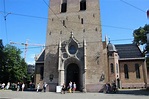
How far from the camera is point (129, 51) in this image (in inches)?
1800

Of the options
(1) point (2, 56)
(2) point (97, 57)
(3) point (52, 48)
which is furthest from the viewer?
(1) point (2, 56)

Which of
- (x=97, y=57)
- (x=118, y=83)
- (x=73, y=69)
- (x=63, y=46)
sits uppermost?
(x=63, y=46)

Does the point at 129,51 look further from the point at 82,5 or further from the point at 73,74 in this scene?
the point at 73,74

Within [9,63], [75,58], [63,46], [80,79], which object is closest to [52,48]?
[63,46]

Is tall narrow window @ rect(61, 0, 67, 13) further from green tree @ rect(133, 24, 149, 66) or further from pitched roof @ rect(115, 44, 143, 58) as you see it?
pitched roof @ rect(115, 44, 143, 58)

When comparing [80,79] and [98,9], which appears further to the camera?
[98,9]

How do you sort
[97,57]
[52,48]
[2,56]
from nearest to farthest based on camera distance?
[97,57] → [52,48] → [2,56]

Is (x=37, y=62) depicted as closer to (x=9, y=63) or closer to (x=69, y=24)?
(x=9, y=63)

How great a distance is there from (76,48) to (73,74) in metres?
4.86

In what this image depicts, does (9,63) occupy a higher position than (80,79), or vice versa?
(9,63)

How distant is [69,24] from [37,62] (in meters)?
14.8

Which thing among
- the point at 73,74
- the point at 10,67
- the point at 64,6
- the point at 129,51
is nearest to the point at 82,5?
the point at 64,6

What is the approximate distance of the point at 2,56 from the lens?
1590 inches

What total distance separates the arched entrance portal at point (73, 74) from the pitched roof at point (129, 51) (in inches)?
682
